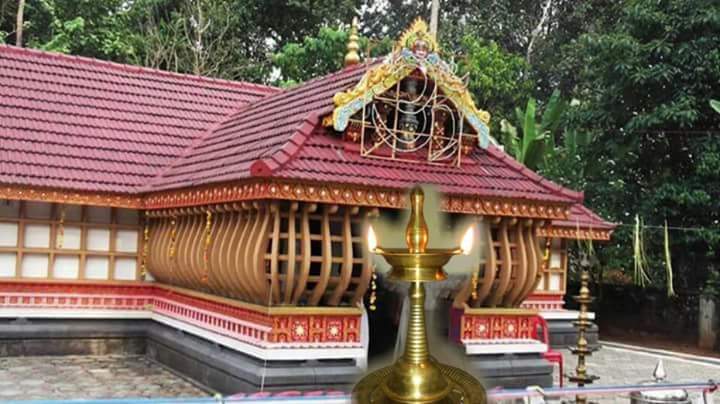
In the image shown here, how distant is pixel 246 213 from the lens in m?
7.32

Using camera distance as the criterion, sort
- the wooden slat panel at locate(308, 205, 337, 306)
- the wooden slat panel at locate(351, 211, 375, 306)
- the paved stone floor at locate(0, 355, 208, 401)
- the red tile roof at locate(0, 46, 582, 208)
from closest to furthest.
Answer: the wooden slat panel at locate(308, 205, 337, 306) → the wooden slat panel at locate(351, 211, 375, 306) → the red tile roof at locate(0, 46, 582, 208) → the paved stone floor at locate(0, 355, 208, 401)

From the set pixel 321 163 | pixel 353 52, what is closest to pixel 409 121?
pixel 321 163

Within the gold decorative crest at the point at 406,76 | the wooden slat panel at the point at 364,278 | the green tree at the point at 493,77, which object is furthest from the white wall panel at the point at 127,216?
the green tree at the point at 493,77

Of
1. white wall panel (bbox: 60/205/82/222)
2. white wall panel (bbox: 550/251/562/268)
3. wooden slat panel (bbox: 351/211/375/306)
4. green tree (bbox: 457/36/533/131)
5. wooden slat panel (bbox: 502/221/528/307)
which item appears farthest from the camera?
green tree (bbox: 457/36/533/131)

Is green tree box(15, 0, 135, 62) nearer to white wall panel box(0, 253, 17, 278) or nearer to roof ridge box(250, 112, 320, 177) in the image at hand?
white wall panel box(0, 253, 17, 278)

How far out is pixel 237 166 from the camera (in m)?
7.49

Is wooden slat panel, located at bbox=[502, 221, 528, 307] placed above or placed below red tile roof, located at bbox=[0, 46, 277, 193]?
below

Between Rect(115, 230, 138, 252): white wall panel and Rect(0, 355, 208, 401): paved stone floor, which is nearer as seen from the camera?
Rect(0, 355, 208, 401): paved stone floor

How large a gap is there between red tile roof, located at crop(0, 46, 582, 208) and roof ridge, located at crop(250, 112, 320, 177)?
0.01m

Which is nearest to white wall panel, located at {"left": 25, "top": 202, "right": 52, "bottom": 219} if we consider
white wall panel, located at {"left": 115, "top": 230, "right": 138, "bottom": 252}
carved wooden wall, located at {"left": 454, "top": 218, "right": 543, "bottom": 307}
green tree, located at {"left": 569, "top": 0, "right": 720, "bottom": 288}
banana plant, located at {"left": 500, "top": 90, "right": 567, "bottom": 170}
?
white wall panel, located at {"left": 115, "top": 230, "right": 138, "bottom": 252}

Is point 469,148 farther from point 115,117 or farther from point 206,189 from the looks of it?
point 115,117

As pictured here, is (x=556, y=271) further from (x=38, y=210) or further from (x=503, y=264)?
(x=38, y=210)

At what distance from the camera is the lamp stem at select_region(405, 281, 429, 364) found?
4.31 ft

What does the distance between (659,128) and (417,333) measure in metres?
13.3
